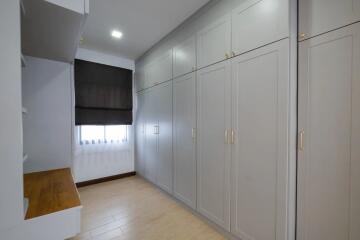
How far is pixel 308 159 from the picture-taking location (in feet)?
4.58

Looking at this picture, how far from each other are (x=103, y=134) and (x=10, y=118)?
291 centimetres

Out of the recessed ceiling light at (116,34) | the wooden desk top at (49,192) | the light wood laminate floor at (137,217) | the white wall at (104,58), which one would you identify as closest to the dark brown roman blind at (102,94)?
the white wall at (104,58)

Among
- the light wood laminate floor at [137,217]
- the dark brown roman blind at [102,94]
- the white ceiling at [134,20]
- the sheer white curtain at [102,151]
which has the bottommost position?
the light wood laminate floor at [137,217]

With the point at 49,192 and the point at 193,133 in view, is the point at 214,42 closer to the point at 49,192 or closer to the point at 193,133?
the point at 193,133

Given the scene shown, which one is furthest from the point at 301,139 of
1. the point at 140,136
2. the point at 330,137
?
the point at 140,136

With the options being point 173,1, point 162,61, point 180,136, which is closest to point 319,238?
point 180,136

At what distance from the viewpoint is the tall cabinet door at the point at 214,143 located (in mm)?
1893

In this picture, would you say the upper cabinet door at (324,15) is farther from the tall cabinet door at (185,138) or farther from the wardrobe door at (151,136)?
the wardrobe door at (151,136)

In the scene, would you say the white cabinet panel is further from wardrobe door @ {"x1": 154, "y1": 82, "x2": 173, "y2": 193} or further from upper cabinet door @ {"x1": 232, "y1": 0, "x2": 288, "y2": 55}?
upper cabinet door @ {"x1": 232, "y1": 0, "x2": 288, "y2": 55}

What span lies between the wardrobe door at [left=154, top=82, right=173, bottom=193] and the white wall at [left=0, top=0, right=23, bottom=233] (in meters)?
2.04

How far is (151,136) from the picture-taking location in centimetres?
340

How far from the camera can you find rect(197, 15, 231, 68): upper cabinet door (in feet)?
6.04

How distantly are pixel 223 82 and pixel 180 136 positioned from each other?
107cm

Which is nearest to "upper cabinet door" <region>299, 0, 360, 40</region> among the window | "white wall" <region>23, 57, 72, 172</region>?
"white wall" <region>23, 57, 72, 172</region>
